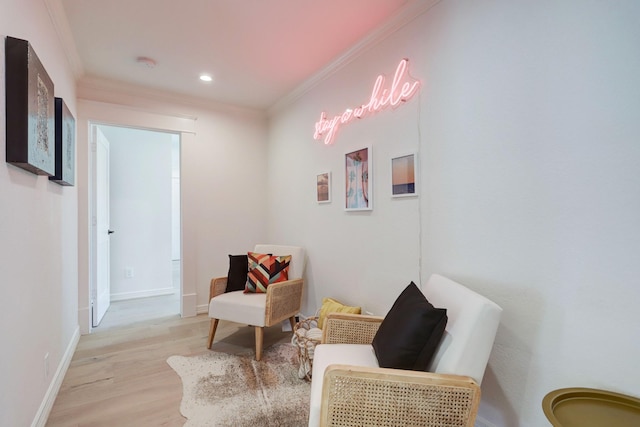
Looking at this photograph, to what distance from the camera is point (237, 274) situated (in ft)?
9.73

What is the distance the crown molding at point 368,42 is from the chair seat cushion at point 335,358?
2031 mm

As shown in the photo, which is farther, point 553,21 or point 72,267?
point 72,267

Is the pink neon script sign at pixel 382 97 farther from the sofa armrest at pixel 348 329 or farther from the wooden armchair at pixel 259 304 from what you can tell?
the sofa armrest at pixel 348 329

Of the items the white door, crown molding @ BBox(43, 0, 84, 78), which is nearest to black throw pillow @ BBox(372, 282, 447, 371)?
crown molding @ BBox(43, 0, 84, 78)

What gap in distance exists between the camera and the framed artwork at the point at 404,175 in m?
1.98

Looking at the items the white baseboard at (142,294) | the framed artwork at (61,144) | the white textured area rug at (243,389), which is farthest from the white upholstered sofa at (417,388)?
the white baseboard at (142,294)

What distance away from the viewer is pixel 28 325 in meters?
1.48

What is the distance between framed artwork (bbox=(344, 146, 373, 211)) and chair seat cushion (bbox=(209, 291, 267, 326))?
1.09 m

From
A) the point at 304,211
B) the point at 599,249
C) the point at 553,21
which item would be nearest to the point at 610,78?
the point at 553,21

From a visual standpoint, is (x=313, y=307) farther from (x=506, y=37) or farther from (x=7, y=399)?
(x=506, y=37)

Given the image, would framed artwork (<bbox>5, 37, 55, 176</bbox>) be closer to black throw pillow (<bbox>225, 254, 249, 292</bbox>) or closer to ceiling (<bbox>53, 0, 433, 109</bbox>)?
ceiling (<bbox>53, 0, 433, 109</bbox>)

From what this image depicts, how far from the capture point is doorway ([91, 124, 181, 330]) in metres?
4.12

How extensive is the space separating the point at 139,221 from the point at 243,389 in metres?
3.22

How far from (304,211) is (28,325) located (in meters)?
2.20
